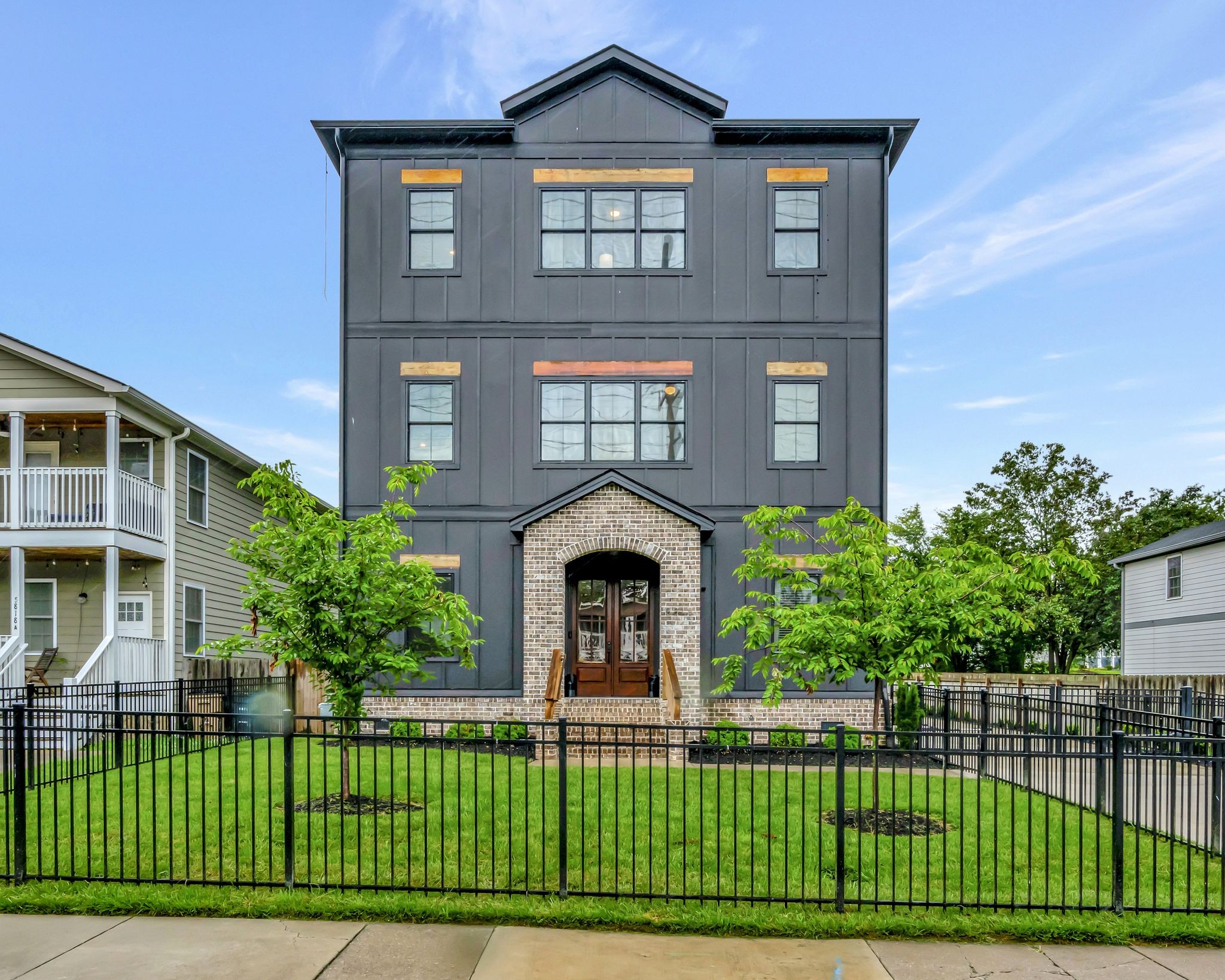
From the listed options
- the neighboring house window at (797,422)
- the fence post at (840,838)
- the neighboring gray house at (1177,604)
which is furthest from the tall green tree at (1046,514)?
the fence post at (840,838)

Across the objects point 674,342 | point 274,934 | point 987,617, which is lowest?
point 274,934

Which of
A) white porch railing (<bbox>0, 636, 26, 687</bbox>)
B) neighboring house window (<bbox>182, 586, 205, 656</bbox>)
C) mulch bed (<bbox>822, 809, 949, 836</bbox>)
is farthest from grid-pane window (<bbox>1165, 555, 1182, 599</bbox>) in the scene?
white porch railing (<bbox>0, 636, 26, 687</bbox>)

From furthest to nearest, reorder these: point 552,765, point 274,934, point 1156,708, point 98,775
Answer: point 1156,708, point 552,765, point 98,775, point 274,934

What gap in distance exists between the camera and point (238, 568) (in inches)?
1049

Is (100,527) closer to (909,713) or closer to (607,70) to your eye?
(607,70)

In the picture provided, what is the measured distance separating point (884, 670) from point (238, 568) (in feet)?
67.2

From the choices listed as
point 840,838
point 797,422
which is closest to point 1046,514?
point 797,422

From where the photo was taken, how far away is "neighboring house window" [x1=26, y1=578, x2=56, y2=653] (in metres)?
21.3

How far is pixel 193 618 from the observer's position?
23.4m

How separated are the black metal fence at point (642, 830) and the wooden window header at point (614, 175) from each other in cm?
1181

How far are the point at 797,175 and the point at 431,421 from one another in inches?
Answer: 349

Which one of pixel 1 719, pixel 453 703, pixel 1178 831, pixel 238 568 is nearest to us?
pixel 1 719

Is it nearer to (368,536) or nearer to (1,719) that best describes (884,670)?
(368,536)

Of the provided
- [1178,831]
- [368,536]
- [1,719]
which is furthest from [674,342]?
[1,719]
